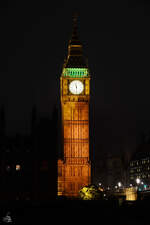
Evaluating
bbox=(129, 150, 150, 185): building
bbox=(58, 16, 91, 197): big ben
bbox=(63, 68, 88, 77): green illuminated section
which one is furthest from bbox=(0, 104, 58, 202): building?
bbox=(129, 150, 150, 185): building

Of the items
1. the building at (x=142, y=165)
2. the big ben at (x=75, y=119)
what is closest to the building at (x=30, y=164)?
the big ben at (x=75, y=119)

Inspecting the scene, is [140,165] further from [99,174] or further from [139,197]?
[139,197]

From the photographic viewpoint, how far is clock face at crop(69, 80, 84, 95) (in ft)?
397

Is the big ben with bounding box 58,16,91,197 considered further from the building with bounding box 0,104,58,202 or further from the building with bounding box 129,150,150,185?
the building with bounding box 129,150,150,185

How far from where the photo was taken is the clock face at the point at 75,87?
121 metres

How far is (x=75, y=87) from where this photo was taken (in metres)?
121

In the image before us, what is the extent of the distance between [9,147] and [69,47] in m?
28.7

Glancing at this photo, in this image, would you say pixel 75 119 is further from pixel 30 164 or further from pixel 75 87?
pixel 30 164

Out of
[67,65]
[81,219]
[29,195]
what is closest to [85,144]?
[67,65]

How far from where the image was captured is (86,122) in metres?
122

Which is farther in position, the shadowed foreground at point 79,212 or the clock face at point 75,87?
the clock face at point 75,87

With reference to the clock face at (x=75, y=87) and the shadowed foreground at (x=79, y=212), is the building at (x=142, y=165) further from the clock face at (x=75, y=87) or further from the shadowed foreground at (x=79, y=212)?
the shadowed foreground at (x=79, y=212)

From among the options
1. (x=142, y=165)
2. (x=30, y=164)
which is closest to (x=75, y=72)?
(x=30, y=164)

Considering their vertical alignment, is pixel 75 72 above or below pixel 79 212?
above
